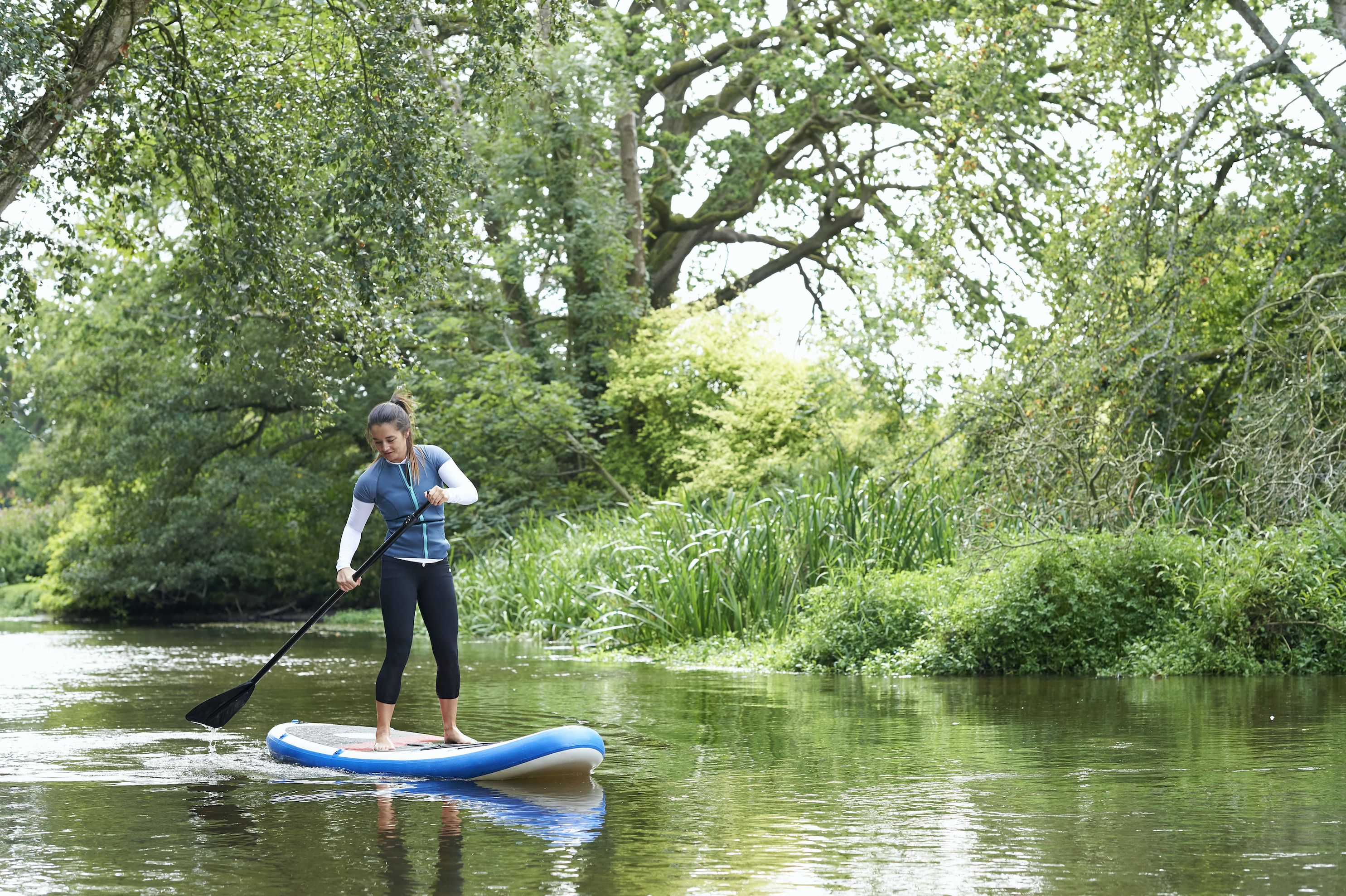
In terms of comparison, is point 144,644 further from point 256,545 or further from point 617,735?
point 617,735

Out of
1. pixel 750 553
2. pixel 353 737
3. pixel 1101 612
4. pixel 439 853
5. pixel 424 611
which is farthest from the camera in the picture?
pixel 750 553

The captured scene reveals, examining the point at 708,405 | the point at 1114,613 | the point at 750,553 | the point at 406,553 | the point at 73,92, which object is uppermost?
the point at 73,92

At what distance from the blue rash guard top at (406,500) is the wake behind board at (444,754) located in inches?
37.3

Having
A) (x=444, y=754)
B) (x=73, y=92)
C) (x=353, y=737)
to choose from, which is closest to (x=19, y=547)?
(x=73, y=92)

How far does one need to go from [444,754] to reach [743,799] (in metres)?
1.50

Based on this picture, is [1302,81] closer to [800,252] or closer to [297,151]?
[297,151]

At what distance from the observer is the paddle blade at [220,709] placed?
27.1ft

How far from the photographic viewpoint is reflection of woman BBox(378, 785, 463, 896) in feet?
14.8

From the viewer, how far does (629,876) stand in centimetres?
462

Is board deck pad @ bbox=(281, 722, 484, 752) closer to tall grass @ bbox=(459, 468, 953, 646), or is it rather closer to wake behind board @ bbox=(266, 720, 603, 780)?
wake behind board @ bbox=(266, 720, 603, 780)

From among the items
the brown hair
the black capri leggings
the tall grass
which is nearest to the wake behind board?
the black capri leggings

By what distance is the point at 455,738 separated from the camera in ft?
24.5

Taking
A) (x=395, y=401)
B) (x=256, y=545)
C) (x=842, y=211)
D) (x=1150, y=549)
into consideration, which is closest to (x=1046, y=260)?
(x=1150, y=549)

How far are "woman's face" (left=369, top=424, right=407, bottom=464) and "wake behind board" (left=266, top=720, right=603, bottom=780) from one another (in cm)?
139
